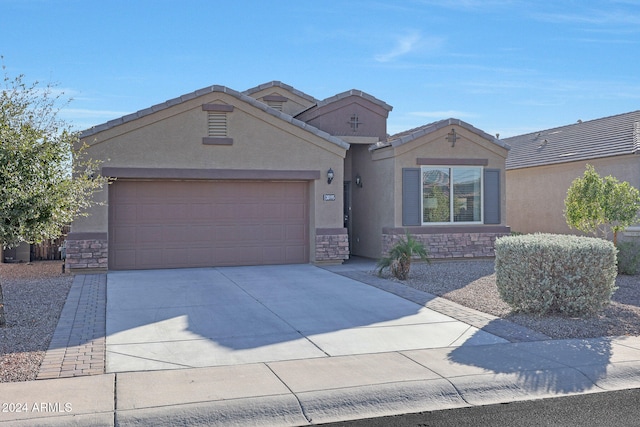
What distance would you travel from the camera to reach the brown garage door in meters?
14.6

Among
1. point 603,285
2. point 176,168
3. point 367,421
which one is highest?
point 176,168

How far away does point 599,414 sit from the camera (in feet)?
18.7

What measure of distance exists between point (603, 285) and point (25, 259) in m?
14.6

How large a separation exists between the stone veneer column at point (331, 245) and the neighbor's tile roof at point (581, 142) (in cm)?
944

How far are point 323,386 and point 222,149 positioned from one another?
9665mm

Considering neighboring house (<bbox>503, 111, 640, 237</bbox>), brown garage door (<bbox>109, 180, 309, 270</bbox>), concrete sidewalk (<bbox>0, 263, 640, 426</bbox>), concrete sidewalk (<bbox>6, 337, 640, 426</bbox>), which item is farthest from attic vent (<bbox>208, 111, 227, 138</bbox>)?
neighboring house (<bbox>503, 111, 640, 237</bbox>)

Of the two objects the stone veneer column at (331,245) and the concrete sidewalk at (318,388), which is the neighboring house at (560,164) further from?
the concrete sidewalk at (318,388)

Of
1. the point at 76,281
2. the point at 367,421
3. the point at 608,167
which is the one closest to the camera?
the point at 367,421

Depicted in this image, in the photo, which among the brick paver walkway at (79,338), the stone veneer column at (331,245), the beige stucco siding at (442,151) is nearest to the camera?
the brick paver walkway at (79,338)

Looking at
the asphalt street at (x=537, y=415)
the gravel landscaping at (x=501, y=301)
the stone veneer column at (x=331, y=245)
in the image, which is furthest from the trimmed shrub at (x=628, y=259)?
the asphalt street at (x=537, y=415)

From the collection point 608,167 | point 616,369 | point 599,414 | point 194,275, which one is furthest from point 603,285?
point 608,167

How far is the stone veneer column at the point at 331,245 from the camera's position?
15.6 meters

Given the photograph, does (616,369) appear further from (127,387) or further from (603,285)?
(127,387)

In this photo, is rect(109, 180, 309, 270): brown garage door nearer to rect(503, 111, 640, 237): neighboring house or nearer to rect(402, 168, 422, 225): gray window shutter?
rect(402, 168, 422, 225): gray window shutter
